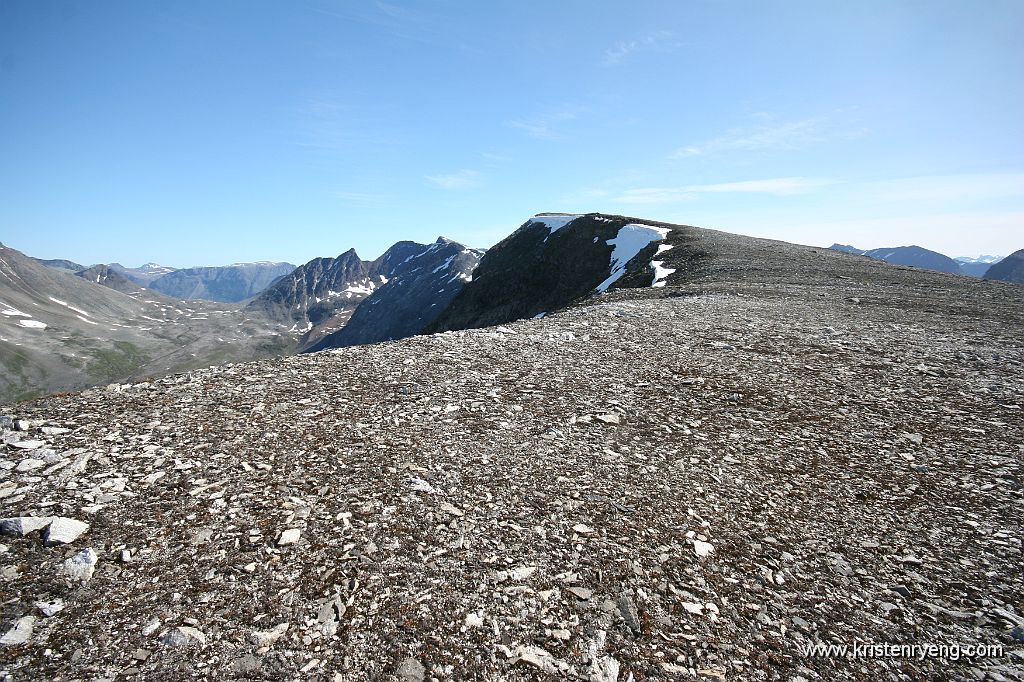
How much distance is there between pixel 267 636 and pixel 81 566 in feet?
8.37

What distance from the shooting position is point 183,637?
4.84 meters

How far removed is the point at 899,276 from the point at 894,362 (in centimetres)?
2799

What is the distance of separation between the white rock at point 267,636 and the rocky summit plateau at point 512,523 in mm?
30

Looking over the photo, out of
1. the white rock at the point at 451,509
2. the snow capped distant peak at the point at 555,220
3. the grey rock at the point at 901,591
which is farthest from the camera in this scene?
the snow capped distant peak at the point at 555,220

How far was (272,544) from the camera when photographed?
6.20 metres

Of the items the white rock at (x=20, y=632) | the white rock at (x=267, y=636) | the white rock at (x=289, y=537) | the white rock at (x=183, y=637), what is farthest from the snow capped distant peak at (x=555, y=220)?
the white rock at (x=20, y=632)

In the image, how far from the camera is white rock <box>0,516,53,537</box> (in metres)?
5.89

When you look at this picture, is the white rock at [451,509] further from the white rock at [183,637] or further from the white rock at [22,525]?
the white rock at [22,525]

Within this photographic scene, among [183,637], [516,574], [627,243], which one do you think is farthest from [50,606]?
[627,243]

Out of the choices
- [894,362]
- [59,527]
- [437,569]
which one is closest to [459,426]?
[437,569]

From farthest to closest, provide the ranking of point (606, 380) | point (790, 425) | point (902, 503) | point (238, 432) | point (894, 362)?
point (894, 362) → point (606, 380) → point (790, 425) → point (238, 432) → point (902, 503)

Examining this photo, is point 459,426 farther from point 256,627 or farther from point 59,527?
point 59,527

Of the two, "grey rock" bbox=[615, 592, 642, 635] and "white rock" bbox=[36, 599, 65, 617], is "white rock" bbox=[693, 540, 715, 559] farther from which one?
"white rock" bbox=[36, 599, 65, 617]

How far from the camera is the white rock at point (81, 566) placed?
5.43 m
